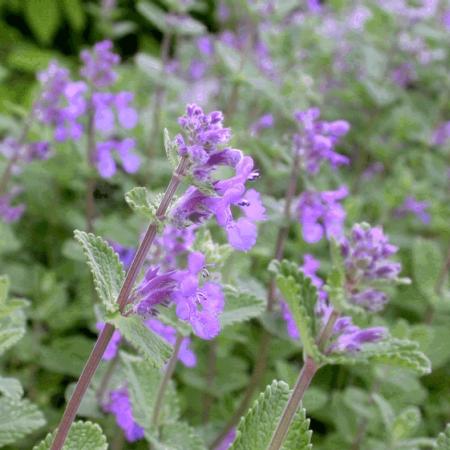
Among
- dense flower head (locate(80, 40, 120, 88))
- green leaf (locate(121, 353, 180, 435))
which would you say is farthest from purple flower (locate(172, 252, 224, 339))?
dense flower head (locate(80, 40, 120, 88))

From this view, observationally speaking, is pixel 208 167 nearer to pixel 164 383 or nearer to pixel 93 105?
pixel 164 383

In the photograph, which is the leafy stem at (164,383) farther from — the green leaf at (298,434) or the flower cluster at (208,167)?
the flower cluster at (208,167)

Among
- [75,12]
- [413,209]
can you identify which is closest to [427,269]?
[413,209]

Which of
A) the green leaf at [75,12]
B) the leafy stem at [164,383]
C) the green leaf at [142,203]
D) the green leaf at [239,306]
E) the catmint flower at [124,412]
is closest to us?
the green leaf at [142,203]

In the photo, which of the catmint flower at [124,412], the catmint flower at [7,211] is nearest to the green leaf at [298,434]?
the catmint flower at [124,412]

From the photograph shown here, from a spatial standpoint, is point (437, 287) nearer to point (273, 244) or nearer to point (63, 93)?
point (273, 244)
